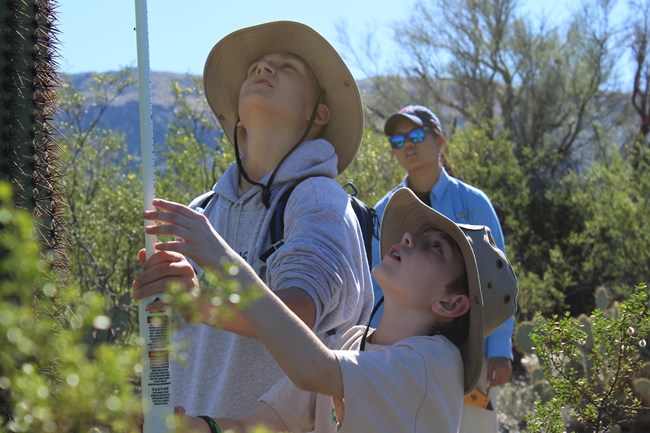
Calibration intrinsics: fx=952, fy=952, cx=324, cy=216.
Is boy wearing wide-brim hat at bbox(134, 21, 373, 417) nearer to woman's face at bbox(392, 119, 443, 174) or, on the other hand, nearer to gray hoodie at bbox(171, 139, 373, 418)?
gray hoodie at bbox(171, 139, 373, 418)

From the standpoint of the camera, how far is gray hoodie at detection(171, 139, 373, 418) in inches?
93.6

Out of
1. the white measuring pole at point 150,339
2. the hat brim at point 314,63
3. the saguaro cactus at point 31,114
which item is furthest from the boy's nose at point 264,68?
the white measuring pole at point 150,339

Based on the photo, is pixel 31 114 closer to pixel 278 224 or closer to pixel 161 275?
pixel 278 224

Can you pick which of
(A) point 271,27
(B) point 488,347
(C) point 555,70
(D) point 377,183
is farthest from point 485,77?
(A) point 271,27

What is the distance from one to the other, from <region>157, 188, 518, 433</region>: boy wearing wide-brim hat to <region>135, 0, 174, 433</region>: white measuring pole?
166 millimetres

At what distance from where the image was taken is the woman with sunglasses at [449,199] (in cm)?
442

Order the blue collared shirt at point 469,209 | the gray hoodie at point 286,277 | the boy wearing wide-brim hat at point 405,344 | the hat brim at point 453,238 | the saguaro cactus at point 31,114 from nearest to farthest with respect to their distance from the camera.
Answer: the boy wearing wide-brim hat at point 405,344 < the hat brim at point 453,238 < the gray hoodie at point 286,277 < the saguaro cactus at point 31,114 < the blue collared shirt at point 469,209

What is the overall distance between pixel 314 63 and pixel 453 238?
3.03 feet

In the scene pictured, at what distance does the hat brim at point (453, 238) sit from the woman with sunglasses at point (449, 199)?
142 cm

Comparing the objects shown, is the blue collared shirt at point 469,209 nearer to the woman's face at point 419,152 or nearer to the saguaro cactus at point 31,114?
the woman's face at point 419,152

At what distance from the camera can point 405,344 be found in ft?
7.00

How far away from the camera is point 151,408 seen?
172 cm

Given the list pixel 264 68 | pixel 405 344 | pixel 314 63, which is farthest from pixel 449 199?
pixel 405 344

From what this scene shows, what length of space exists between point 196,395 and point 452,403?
78 centimetres
